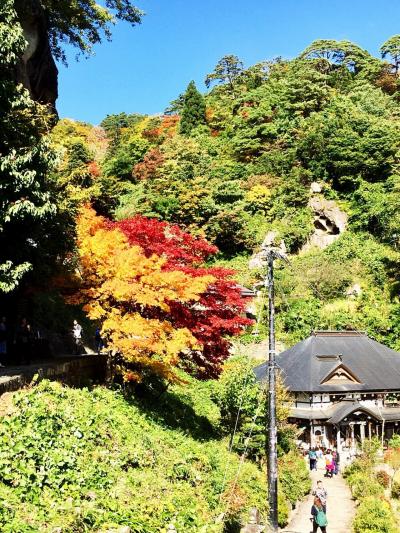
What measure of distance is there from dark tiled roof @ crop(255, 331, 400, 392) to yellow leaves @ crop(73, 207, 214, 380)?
15.9 metres

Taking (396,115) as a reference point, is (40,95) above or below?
below

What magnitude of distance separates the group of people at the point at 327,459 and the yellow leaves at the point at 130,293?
13.0 m

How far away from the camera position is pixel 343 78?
63.9 metres

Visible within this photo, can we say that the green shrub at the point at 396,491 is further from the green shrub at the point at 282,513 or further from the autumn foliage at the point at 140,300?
the autumn foliage at the point at 140,300

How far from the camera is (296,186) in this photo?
48156 mm

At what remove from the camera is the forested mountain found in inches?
1575

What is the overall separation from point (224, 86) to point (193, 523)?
2758 inches

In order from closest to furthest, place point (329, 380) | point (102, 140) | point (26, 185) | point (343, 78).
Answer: point (26, 185) → point (329, 380) → point (343, 78) → point (102, 140)

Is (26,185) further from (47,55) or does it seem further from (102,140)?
(102,140)

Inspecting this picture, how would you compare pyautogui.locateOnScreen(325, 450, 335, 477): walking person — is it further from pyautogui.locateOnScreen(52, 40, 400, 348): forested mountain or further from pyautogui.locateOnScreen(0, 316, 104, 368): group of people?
pyautogui.locateOnScreen(0, 316, 104, 368): group of people

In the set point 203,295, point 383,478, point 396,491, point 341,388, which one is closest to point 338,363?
point 341,388

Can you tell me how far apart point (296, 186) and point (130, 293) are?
117 feet

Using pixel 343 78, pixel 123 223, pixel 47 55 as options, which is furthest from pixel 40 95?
pixel 343 78

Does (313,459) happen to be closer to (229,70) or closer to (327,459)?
(327,459)
